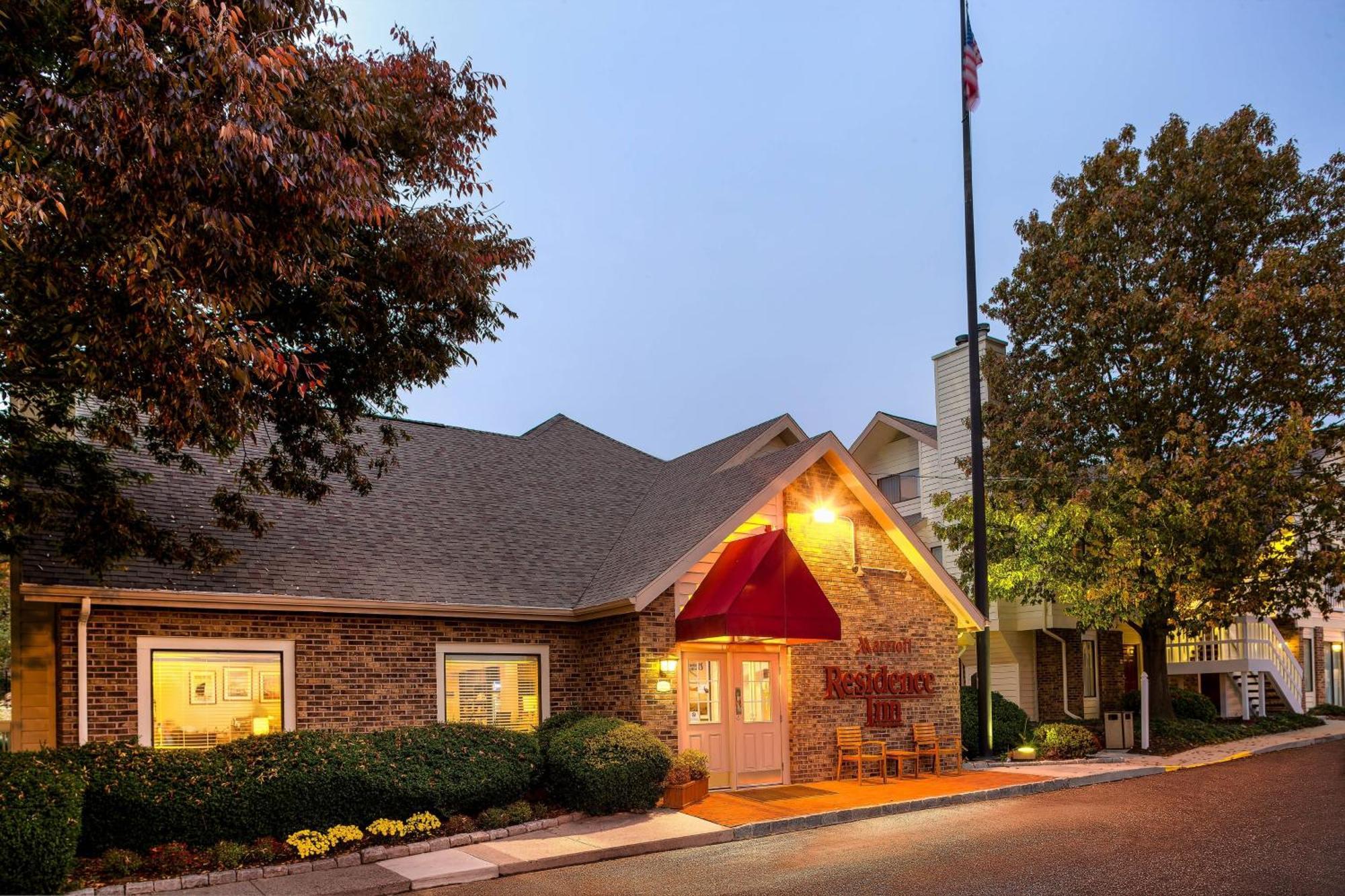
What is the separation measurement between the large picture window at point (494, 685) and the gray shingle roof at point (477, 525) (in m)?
0.86

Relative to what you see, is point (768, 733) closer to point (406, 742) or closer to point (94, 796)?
point (406, 742)

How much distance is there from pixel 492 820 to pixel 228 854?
3.31 meters

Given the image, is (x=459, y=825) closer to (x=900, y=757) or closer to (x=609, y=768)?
(x=609, y=768)

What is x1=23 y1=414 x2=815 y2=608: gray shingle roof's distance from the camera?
15.5m

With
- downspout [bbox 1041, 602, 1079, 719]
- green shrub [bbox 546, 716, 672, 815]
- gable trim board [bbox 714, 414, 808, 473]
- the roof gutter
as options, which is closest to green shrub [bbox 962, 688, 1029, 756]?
downspout [bbox 1041, 602, 1079, 719]

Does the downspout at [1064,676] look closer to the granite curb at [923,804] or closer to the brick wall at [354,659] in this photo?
the granite curb at [923,804]

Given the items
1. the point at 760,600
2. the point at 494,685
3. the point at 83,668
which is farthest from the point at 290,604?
the point at 760,600

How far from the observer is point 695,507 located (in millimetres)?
18859

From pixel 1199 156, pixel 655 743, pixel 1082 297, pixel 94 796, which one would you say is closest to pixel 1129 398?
pixel 1082 297

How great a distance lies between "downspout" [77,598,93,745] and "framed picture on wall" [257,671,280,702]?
2201mm

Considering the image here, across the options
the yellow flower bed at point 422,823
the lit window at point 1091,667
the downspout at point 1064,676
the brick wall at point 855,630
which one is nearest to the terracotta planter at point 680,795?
the brick wall at point 855,630

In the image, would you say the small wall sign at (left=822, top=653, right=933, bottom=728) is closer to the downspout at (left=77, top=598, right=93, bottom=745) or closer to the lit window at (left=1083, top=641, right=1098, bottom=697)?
the downspout at (left=77, top=598, right=93, bottom=745)

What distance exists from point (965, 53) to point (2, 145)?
57.6 feet

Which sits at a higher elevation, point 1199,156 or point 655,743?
point 1199,156
